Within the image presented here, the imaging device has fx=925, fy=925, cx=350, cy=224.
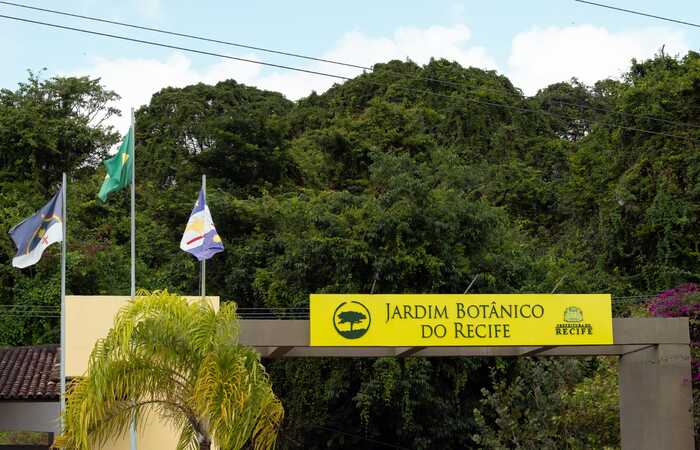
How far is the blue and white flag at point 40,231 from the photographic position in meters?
14.8

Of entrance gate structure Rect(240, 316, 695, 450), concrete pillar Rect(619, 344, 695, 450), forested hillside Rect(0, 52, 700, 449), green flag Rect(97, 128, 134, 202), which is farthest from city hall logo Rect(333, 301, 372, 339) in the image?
concrete pillar Rect(619, 344, 695, 450)

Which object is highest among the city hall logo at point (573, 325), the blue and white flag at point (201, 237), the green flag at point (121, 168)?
the green flag at point (121, 168)

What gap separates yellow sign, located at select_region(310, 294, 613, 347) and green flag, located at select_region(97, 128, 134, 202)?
399 cm

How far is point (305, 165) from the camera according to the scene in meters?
32.9

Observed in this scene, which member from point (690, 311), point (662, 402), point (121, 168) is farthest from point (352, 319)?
point (690, 311)

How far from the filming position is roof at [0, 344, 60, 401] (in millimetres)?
17250

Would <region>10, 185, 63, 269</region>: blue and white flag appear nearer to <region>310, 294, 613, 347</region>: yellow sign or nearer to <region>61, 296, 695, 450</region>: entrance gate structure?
<region>61, 296, 695, 450</region>: entrance gate structure

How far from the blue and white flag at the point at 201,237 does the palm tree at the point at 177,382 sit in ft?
12.5

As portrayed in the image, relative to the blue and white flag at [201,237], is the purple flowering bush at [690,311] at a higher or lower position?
lower

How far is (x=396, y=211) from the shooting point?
2155 cm

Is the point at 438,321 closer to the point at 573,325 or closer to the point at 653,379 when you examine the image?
the point at 573,325

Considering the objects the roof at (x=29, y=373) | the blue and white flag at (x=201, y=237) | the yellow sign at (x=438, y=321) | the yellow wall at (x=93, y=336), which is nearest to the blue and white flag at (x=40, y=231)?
the yellow wall at (x=93, y=336)

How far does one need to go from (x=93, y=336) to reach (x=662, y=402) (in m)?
9.30

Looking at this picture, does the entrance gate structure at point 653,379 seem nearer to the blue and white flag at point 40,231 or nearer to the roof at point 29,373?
the blue and white flag at point 40,231
